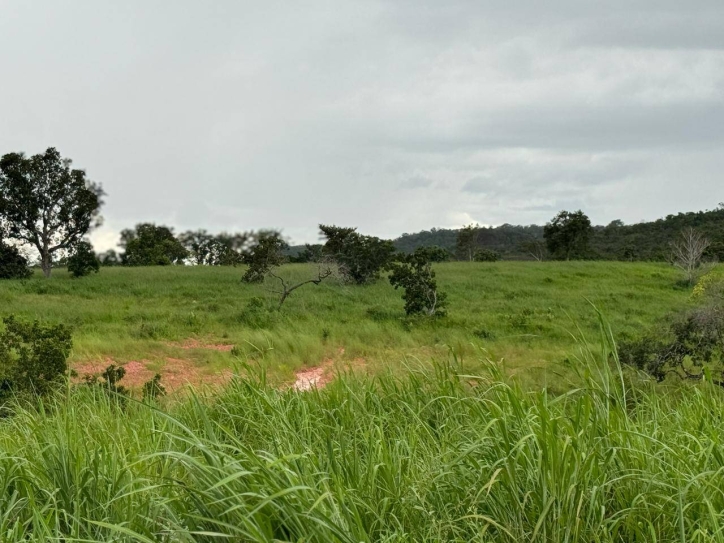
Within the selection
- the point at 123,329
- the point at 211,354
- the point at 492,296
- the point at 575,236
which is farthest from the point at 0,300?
the point at 575,236

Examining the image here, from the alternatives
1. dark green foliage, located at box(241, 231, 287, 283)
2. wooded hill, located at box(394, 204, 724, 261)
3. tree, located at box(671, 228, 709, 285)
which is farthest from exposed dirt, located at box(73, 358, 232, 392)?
wooded hill, located at box(394, 204, 724, 261)

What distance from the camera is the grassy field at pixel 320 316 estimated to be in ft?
42.4

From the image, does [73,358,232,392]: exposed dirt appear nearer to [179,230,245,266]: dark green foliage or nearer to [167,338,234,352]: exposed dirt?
[167,338,234,352]: exposed dirt

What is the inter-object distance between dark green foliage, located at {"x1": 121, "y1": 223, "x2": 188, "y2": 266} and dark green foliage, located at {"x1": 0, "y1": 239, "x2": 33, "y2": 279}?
16024 millimetres

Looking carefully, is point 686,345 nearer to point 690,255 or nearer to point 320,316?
point 320,316

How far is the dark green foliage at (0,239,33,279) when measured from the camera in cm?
2970

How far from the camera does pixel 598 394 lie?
3.00 metres

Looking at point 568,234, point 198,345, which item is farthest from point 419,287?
point 568,234

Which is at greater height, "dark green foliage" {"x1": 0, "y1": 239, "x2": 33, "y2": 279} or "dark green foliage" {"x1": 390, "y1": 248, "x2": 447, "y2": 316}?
"dark green foliage" {"x1": 0, "y1": 239, "x2": 33, "y2": 279}

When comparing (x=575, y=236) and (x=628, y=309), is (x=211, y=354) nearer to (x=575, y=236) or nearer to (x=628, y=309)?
(x=628, y=309)

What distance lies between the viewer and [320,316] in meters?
20.2

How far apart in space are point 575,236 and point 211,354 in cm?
4113

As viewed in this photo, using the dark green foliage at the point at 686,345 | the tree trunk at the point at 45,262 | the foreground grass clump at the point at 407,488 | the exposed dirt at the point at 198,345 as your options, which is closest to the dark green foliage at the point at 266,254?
the exposed dirt at the point at 198,345

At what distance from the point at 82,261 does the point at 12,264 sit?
10.1 feet
